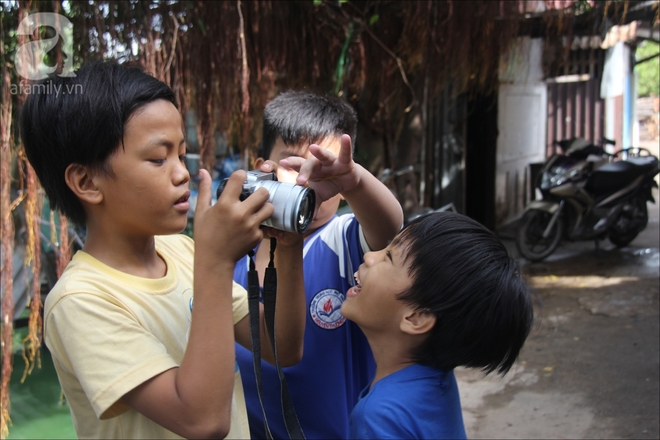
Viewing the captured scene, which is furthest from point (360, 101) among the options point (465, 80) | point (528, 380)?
point (528, 380)

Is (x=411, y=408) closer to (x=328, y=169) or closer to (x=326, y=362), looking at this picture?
(x=326, y=362)

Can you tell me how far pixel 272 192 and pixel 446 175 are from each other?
615 cm

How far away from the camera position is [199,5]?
3.00 meters

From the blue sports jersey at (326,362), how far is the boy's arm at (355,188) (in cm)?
7

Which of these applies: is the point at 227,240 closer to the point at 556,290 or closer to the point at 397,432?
the point at 397,432

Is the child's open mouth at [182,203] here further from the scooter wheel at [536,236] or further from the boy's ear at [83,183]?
the scooter wheel at [536,236]

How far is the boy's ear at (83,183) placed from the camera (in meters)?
1.07

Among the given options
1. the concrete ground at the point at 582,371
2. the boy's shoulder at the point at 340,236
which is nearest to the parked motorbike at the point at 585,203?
the concrete ground at the point at 582,371

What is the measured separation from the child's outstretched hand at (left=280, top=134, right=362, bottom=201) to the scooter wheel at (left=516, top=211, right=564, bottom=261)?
5.04 m

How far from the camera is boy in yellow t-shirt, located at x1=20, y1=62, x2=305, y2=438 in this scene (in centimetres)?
94

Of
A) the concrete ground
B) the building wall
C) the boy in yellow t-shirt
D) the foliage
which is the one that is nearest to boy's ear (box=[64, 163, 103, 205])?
the boy in yellow t-shirt

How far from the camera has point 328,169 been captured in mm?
1247

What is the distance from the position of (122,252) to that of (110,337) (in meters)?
0.22

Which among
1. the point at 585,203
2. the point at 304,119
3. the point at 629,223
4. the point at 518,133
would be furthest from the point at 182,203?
the point at 518,133
